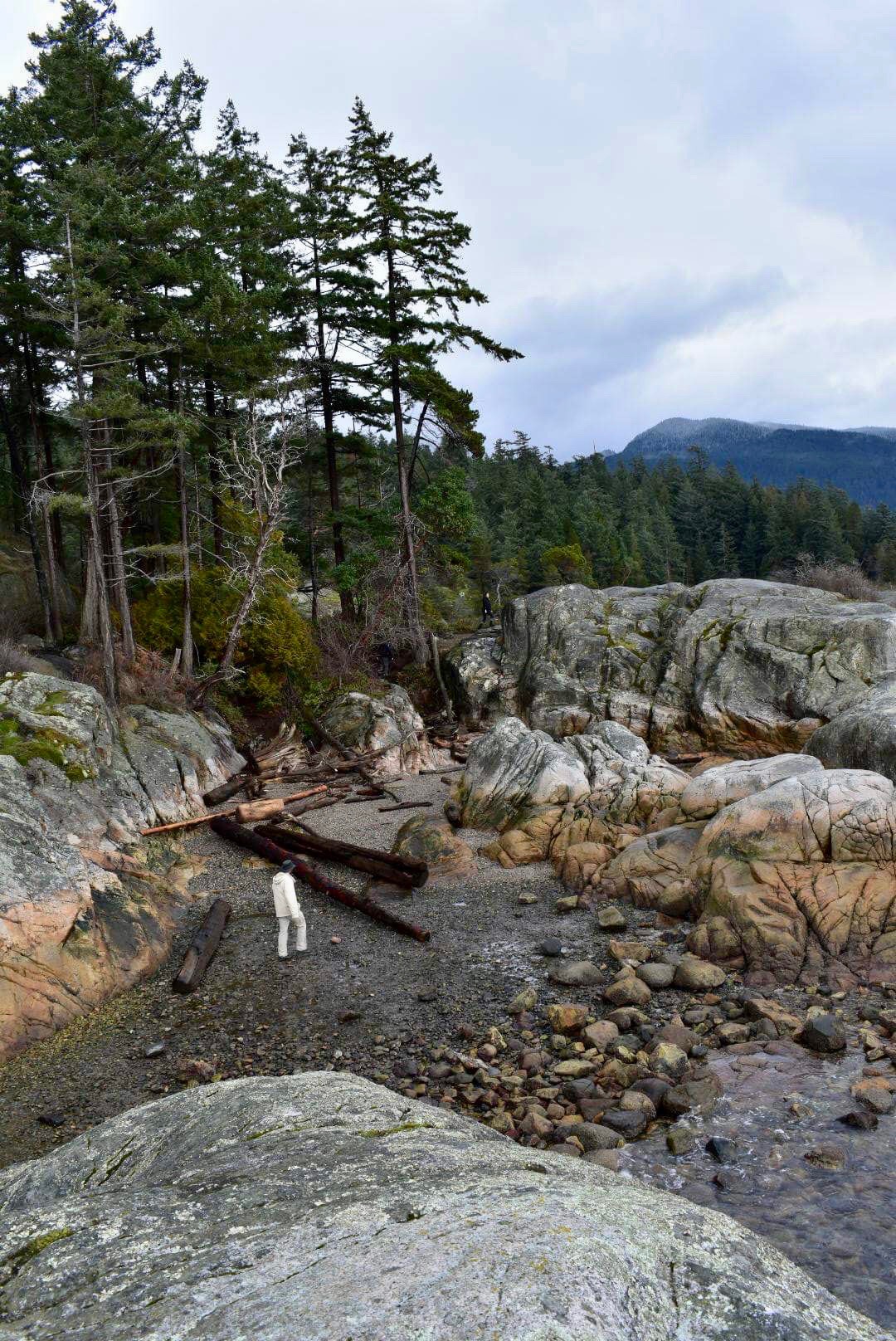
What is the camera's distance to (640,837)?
49.5 feet

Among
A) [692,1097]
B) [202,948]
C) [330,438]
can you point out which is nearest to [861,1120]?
[692,1097]

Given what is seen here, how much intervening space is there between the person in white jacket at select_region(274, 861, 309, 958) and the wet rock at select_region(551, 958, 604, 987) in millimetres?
4116

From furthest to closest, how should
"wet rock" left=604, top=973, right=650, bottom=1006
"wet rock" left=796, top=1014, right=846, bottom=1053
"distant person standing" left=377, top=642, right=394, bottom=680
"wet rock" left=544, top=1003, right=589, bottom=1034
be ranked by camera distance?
"distant person standing" left=377, top=642, right=394, bottom=680 < "wet rock" left=604, top=973, right=650, bottom=1006 < "wet rock" left=544, top=1003, right=589, bottom=1034 < "wet rock" left=796, top=1014, right=846, bottom=1053

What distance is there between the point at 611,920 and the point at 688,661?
15392 mm

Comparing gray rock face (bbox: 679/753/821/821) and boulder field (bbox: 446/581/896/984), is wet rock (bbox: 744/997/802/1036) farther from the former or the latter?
gray rock face (bbox: 679/753/821/821)

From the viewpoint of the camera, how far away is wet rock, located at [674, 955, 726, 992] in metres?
10.4

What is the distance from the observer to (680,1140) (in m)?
7.25

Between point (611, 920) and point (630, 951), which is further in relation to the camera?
point (611, 920)

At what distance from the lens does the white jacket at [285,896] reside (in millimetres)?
11711

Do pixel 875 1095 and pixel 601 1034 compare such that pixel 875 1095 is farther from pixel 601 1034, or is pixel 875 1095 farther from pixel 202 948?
pixel 202 948

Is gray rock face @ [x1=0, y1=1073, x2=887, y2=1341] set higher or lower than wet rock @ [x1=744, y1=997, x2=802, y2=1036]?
higher

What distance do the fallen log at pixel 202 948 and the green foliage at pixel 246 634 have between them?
1335cm

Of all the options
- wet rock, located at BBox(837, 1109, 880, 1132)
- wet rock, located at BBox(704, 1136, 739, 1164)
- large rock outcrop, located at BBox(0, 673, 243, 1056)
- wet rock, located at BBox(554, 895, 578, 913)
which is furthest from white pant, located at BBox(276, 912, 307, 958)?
wet rock, located at BBox(837, 1109, 880, 1132)

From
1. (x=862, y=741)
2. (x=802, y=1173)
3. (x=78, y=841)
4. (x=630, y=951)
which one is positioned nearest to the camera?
(x=802, y=1173)
